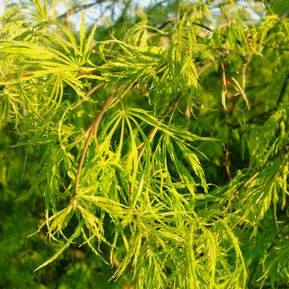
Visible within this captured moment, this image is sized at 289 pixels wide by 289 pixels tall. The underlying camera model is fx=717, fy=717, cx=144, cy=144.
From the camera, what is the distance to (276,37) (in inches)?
54.9

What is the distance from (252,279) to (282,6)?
0.52m

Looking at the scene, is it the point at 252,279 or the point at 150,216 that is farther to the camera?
the point at 252,279

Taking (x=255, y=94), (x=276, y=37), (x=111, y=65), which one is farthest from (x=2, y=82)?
(x=255, y=94)

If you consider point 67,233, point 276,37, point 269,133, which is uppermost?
point 276,37

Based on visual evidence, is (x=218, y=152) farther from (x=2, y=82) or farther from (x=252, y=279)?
(x=2, y=82)

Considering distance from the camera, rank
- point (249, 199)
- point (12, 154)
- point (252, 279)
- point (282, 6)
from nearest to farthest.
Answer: point (249, 199) < point (252, 279) < point (282, 6) < point (12, 154)

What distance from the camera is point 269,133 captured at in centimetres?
118

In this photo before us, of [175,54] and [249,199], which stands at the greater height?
[175,54]

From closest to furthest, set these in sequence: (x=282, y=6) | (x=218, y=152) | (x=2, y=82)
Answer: (x=2, y=82)
(x=282, y=6)
(x=218, y=152)

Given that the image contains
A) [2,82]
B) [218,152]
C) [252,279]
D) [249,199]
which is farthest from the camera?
[218,152]

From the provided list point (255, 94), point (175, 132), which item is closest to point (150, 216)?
point (175, 132)

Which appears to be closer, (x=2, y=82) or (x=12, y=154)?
(x=2, y=82)

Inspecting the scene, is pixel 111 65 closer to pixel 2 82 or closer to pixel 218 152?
pixel 2 82

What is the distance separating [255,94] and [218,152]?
0.27m
